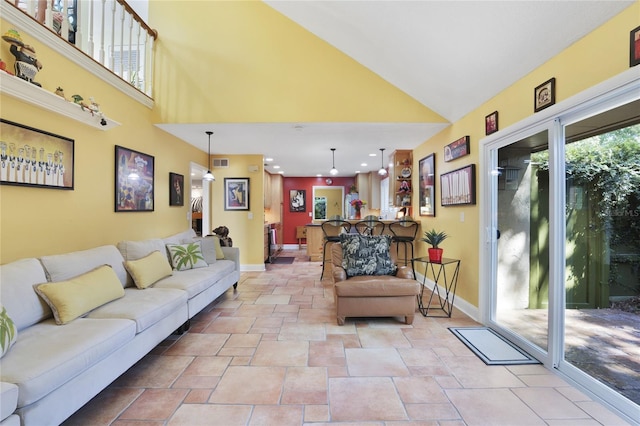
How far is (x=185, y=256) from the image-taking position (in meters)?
3.67

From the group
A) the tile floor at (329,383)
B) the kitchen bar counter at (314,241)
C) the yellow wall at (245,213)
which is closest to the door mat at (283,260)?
the kitchen bar counter at (314,241)

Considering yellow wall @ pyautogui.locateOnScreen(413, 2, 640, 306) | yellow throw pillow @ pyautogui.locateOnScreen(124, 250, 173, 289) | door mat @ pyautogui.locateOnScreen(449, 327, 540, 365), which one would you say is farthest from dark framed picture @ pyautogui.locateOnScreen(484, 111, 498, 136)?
yellow throw pillow @ pyautogui.locateOnScreen(124, 250, 173, 289)

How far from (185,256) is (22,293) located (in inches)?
69.8

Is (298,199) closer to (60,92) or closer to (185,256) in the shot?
(185,256)

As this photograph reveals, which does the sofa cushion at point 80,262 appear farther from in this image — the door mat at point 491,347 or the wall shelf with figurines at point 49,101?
the door mat at point 491,347

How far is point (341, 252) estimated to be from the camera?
388cm

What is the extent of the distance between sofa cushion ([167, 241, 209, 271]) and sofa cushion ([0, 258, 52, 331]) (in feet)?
4.99

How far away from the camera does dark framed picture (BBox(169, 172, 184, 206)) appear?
14.8ft

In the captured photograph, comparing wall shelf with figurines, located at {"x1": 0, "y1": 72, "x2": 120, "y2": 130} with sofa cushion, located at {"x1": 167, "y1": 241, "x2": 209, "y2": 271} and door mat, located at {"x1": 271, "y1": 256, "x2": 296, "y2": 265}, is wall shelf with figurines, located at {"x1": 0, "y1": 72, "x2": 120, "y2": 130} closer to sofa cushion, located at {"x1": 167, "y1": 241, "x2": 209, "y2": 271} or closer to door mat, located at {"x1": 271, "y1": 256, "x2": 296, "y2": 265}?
sofa cushion, located at {"x1": 167, "y1": 241, "x2": 209, "y2": 271}

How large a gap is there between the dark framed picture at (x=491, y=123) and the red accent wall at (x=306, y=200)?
6.68 m

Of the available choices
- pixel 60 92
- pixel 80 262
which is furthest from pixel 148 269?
pixel 60 92

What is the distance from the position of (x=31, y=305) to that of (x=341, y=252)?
291 cm

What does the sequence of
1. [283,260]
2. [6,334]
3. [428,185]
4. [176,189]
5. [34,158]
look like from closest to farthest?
[6,334] → [34,158] → [176,189] → [428,185] → [283,260]

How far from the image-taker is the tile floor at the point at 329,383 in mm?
1786
